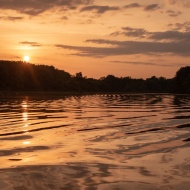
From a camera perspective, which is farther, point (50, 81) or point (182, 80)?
point (50, 81)

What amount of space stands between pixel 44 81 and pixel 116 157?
356 ft

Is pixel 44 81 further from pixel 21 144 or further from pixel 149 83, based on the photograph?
pixel 21 144

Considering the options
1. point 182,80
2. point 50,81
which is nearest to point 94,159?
point 182,80

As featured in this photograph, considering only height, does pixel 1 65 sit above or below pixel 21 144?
above

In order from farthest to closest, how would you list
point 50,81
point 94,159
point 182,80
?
point 50,81, point 182,80, point 94,159

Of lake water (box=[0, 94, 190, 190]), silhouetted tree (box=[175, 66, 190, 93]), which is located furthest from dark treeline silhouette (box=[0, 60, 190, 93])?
lake water (box=[0, 94, 190, 190])

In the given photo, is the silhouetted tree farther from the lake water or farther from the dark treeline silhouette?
the lake water

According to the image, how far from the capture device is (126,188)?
516 centimetres

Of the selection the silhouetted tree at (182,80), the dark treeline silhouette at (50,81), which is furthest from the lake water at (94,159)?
the silhouetted tree at (182,80)

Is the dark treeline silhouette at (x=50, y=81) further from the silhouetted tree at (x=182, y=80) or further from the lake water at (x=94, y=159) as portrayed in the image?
the lake water at (x=94, y=159)

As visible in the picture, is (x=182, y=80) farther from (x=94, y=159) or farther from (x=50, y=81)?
(x=94, y=159)

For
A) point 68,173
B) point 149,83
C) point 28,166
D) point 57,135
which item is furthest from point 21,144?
point 149,83

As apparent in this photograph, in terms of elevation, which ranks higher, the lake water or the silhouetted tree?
the silhouetted tree

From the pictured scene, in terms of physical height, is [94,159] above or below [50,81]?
below
